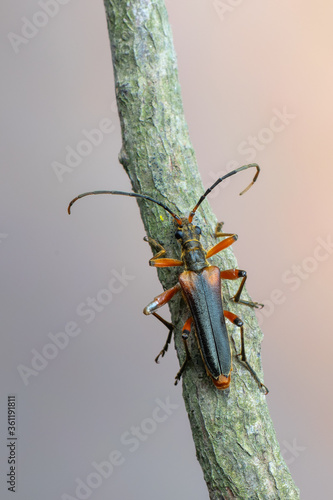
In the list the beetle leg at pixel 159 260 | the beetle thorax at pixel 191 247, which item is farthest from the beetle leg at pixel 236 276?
the beetle leg at pixel 159 260

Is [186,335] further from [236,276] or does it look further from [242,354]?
[236,276]

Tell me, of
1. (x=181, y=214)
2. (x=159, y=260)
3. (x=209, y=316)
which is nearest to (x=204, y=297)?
(x=209, y=316)

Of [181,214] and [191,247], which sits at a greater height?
[181,214]

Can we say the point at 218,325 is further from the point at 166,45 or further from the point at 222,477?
the point at 166,45

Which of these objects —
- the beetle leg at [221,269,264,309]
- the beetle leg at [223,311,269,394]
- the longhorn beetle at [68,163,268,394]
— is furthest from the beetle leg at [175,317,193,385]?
the beetle leg at [221,269,264,309]

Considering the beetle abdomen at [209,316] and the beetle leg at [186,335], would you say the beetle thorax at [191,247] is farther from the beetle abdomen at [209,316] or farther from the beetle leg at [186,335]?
the beetle leg at [186,335]

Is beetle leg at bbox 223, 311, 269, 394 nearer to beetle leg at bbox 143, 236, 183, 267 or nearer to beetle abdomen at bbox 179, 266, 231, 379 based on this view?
beetle abdomen at bbox 179, 266, 231, 379

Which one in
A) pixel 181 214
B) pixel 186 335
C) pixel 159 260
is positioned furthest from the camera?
pixel 181 214
